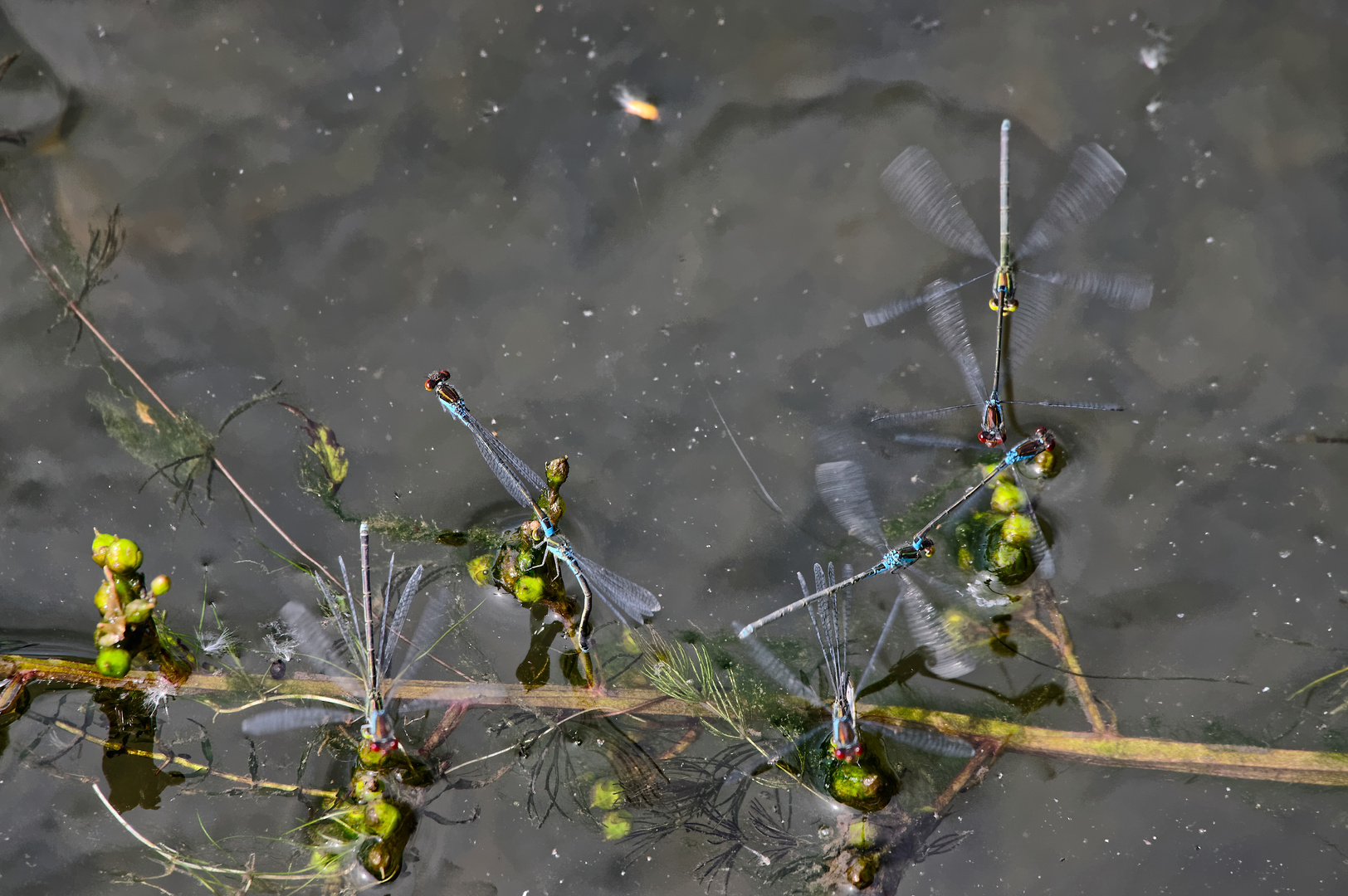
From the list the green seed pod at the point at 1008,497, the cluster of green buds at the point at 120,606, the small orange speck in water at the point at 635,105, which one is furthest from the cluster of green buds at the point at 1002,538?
the cluster of green buds at the point at 120,606

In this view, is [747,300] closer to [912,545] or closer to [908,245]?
[908,245]

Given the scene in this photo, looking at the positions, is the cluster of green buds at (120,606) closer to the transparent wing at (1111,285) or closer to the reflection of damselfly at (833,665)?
the reflection of damselfly at (833,665)

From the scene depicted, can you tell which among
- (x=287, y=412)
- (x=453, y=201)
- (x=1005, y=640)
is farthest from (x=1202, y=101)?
(x=287, y=412)

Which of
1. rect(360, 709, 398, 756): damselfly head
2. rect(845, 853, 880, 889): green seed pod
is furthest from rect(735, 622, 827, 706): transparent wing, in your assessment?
rect(360, 709, 398, 756): damselfly head

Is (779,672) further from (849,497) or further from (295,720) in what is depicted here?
(295,720)

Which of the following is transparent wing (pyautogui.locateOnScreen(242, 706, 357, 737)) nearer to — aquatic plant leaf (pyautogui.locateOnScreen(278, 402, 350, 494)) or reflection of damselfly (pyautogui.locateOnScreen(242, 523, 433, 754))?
reflection of damselfly (pyautogui.locateOnScreen(242, 523, 433, 754))

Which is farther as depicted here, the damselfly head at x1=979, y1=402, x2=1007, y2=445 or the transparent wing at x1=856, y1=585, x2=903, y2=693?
the transparent wing at x1=856, y1=585, x2=903, y2=693
